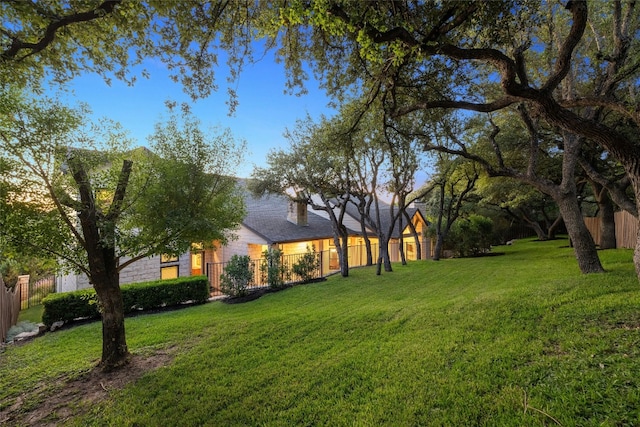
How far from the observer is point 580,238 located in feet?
24.3

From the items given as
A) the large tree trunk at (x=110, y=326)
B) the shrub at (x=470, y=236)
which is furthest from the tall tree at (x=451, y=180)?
the large tree trunk at (x=110, y=326)

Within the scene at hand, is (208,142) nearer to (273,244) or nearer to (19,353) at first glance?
(19,353)

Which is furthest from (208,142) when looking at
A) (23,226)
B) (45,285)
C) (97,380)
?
(45,285)

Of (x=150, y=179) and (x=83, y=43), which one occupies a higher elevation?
(x=83, y=43)

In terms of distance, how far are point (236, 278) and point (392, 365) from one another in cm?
799

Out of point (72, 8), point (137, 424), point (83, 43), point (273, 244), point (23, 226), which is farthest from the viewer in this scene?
point (273, 244)

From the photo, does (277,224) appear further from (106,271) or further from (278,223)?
(106,271)

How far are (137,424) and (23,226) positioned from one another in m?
3.43

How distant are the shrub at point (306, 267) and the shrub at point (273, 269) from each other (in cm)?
75

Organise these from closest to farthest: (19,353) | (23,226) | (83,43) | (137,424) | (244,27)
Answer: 1. (137,424)
2. (23,226)
3. (83,43)
4. (244,27)
5. (19,353)

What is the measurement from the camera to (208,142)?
5.78m

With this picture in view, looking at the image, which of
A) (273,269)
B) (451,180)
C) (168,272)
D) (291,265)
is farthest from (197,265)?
(451,180)

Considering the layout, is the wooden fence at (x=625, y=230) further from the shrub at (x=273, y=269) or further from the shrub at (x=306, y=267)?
the shrub at (x=273, y=269)

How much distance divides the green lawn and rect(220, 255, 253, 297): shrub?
138 inches
